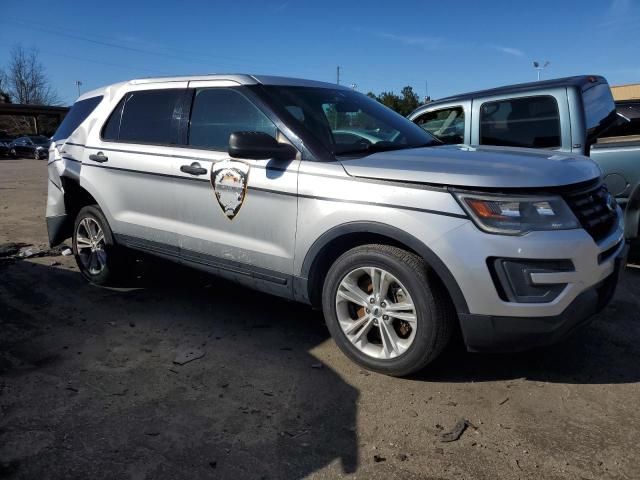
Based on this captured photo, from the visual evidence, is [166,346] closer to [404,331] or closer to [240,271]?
[240,271]

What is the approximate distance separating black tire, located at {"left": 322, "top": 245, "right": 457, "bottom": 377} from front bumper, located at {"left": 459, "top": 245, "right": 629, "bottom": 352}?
5.2 inches

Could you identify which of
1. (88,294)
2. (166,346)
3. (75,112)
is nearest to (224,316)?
(166,346)

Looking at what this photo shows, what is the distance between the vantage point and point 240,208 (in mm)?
3707

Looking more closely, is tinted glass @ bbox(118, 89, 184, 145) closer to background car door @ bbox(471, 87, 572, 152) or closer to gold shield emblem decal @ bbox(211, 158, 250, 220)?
gold shield emblem decal @ bbox(211, 158, 250, 220)

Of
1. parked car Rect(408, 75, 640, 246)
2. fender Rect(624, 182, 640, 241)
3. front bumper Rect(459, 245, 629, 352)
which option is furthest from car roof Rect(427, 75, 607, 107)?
front bumper Rect(459, 245, 629, 352)

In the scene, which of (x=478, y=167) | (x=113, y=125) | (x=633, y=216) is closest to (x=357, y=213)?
(x=478, y=167)

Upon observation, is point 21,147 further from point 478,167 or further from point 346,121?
point 478,167

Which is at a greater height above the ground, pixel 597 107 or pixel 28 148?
pixel 597 107

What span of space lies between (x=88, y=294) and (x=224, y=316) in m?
1.43

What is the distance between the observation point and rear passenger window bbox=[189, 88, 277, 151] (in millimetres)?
3760

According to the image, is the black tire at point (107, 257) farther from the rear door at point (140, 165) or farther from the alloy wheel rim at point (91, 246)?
the rear door at point (140, 165)

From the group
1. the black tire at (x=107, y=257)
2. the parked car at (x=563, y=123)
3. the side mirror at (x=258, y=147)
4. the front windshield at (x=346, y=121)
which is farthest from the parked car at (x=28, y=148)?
the side mirror at (x=258, y=147)

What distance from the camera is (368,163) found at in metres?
3.23

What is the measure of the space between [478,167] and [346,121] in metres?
1.38
